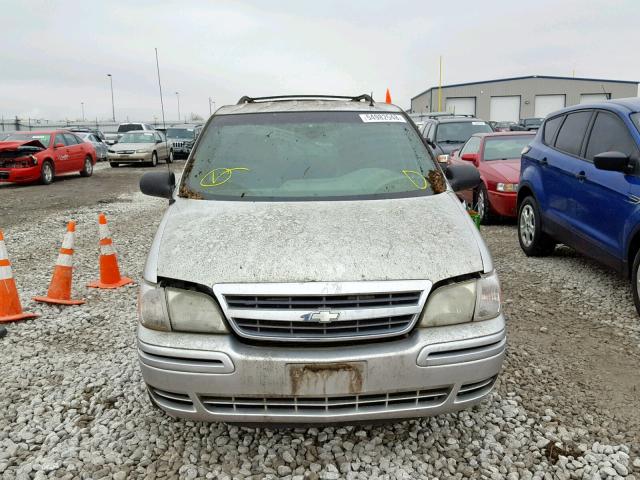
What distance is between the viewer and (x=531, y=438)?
2.86 meters

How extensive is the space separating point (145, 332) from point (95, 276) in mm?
4009

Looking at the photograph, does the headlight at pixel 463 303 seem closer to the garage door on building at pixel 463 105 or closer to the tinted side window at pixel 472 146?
the tinted side window at pixel 472 146

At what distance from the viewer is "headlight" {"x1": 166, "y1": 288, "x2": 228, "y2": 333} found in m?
2.43

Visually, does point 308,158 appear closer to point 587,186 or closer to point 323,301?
point 323,301

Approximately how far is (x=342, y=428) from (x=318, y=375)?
771 mm

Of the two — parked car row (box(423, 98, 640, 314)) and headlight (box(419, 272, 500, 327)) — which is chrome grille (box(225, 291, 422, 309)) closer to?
headlight (box(419, 272, 500, 327))

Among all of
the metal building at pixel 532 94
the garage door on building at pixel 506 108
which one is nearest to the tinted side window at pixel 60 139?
the metal building at pixel 532 94

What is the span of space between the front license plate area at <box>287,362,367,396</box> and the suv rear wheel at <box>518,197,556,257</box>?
4.68 m

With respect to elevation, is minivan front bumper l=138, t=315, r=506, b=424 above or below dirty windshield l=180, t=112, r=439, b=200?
below

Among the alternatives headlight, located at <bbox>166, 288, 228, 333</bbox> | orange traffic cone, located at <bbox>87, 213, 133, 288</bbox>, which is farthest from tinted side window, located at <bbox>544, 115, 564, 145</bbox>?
headlight, located at <bbox>166, 288, 228, 333</bbox>

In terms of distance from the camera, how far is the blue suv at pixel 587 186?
14.6 ft

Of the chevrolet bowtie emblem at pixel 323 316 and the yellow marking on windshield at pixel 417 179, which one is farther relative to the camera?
the yellow marking on windshield at pixel 417 179

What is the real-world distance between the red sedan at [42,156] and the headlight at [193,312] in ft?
46.2

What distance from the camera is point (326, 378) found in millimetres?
2342
